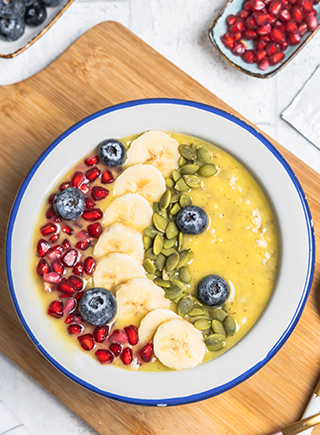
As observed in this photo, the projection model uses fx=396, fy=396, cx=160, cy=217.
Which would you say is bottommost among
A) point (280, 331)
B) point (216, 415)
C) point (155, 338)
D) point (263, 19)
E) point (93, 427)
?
point (93, 427)

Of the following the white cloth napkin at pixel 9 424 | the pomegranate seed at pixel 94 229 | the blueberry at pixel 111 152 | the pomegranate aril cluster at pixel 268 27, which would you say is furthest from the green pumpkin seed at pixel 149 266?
the pomegranate aril cluster at pixel 268 27

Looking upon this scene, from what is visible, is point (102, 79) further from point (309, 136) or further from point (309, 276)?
point (309, 276)

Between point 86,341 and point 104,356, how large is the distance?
3.9 inches

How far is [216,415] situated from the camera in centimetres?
189

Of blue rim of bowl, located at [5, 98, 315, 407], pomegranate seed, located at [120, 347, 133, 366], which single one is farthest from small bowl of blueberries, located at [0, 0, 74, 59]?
pomegranate seed, located at [120, 347, 133, 366]

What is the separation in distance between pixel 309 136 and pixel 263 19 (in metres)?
0.67

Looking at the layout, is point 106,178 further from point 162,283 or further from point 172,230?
point 162,283

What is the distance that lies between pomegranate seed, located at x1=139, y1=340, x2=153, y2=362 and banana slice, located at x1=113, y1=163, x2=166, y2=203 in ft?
2.05

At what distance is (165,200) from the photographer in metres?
1.70

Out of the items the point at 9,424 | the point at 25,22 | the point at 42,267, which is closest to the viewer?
the point at 42,267

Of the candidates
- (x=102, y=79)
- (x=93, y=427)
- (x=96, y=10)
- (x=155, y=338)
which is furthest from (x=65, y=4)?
(x=93, y=427)

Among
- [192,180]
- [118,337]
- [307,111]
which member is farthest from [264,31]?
[118,337]

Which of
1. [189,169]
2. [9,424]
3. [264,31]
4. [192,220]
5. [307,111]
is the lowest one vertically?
[9,424]

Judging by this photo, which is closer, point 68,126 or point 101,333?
point 101,333
